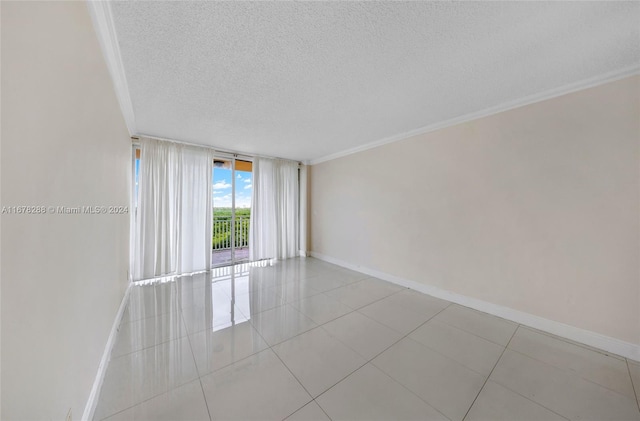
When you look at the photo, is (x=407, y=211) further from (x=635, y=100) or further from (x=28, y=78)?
(x=28, y=78)

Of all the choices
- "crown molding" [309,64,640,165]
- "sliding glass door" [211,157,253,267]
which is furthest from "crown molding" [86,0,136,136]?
"crown molding" [309,64,640,165]

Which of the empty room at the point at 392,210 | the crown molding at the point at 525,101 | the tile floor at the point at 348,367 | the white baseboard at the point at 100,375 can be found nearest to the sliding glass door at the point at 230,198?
the empty room at the point at 392,210

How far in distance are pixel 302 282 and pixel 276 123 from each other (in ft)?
7.90

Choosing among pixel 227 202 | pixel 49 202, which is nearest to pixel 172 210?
pixel 227 202

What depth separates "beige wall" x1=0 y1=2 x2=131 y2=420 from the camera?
0.63m

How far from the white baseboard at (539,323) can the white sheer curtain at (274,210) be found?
2.53 m

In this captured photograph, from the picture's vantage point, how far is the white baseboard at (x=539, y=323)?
5.82 feet

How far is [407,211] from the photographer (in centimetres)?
320

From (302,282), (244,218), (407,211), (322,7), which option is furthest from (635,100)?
(244,218)

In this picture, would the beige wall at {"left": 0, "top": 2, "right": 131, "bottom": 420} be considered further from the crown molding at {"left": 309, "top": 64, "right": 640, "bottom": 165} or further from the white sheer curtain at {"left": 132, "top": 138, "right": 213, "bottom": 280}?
the crown molding at {"left": 309, "top": 64, "right": 640, "bottom": 165}

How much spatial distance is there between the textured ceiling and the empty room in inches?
0.7

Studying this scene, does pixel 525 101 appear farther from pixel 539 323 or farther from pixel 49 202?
pixel 49 202

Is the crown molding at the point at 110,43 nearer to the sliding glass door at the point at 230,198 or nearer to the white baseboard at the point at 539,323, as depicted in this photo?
the sliding glass door at the point at 230,198

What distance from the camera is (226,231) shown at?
475 cm
